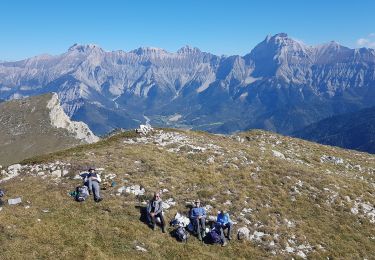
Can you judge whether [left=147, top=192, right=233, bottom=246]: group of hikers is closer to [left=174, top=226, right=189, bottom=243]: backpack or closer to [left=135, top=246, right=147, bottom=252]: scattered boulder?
[left=174, top=226, right=189, bottom=243]: backpack

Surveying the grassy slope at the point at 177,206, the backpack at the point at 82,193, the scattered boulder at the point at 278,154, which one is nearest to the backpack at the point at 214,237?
the grassy slope at the point at 177,206

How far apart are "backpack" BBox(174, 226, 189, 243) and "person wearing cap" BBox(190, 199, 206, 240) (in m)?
1.02

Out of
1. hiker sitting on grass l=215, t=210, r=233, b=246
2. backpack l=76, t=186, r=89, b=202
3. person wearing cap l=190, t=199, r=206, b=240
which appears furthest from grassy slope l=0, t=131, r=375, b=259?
hiker sitting on grass l=215, t=210, r=233, b=246

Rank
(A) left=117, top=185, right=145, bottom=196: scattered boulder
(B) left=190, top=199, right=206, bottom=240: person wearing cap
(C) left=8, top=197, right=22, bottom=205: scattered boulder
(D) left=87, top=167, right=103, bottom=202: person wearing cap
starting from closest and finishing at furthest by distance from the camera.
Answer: (B) left=190, top=199, right=206, bottom=240: person wearing cap, (C) left=8, top=197, right=22, bottom=205: scattered boulder, (D) left=87, top=167, right=103, bottom=202: person wearing cap, (A) left=117, top=185, right=145, bottom=196: scattered boulder

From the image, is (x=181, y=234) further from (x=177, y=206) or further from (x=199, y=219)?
(x=177, y=206)

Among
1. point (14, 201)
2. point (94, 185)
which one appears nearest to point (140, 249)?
point (94, 185)

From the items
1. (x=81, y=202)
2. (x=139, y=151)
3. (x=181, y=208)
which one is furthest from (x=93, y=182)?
(x=139, y=151)

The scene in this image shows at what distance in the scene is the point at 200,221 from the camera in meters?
30.2

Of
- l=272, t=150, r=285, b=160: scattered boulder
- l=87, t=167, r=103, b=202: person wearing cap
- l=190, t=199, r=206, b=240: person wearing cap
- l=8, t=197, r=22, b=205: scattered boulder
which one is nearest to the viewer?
l=190, t=199, r=206, b=240: person wearing cap

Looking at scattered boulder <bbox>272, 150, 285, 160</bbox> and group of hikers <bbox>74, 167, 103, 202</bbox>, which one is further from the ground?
scattered boulder <bbox>272, 150, 285, 160</bbox>

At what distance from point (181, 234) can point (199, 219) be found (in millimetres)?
2025

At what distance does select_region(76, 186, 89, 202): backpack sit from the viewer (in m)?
31.4

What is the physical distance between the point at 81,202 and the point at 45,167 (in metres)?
8.47

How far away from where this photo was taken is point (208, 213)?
3234 centimetres
